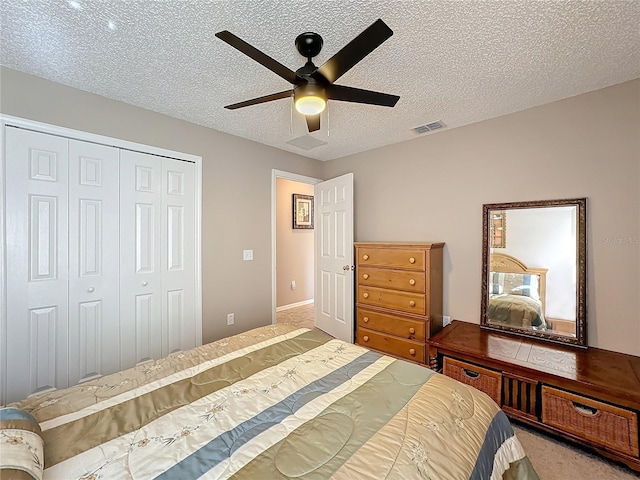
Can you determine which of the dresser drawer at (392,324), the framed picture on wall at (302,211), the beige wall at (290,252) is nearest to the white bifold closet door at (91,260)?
the dresser drawer at (392,324)

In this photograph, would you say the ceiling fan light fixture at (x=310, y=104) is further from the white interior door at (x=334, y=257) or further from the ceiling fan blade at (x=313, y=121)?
the white interior door at (x=334, y=257)

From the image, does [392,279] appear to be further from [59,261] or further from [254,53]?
[59,261]

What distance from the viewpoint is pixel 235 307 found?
3.10 meters

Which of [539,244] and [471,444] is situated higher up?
[539,244]

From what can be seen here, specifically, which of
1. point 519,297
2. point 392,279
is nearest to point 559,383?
point 519,297

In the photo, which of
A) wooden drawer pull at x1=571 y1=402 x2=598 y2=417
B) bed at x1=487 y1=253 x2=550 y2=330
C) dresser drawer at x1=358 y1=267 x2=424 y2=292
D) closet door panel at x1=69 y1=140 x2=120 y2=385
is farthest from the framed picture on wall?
wooden drawer pull at x1=571 y1=402 x2=598 y2=417

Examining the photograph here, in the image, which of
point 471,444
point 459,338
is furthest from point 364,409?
point 459,338

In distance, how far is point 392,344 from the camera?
2975 millimetres

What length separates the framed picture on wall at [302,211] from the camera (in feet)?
17.4

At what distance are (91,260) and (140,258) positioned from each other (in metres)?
0.34

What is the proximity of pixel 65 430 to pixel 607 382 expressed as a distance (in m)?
2.81

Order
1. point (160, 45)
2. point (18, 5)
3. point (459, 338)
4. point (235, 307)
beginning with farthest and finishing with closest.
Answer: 1. point (235, 307)
2. point (459, 338)
3. point (160, 45)
4. point (18, 5)

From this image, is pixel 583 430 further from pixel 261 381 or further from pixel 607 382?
pixel 261 381

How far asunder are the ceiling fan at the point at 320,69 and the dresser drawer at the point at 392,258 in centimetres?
163
